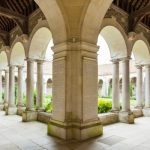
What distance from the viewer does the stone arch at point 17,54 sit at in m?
8.39

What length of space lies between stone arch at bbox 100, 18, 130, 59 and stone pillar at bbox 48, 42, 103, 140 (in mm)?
2089

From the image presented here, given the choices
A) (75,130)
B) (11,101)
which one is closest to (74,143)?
(75,130)

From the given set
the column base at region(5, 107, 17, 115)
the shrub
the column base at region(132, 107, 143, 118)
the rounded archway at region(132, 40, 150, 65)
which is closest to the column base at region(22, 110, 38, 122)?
the column base at region(5, 107, 17, 115)

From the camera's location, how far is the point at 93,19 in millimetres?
4543

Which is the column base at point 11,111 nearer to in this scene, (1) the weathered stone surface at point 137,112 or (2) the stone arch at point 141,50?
(1) the weathered stone surface at point 137,112

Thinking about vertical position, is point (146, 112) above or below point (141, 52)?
below

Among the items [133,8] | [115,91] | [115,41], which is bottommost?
[115,91]

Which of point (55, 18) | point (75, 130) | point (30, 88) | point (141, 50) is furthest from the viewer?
point (141, 50)

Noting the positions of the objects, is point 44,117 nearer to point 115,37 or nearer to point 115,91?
point 115,91

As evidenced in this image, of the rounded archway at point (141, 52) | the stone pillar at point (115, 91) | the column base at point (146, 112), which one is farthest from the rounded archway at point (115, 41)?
the column base at point (146, 112)

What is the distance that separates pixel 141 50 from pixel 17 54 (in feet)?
18.9

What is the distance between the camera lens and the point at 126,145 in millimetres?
3988

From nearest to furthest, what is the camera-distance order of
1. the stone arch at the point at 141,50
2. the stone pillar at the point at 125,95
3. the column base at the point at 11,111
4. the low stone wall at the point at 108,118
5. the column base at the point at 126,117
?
the low stone wall at the point at 108,118 < the column base at the point at 126,117 < the stone pillar at the point at 125,95 < the stone arch at the point at 141,50 < the column base at the point at 11,111

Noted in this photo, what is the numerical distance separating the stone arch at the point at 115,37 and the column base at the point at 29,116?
3726 mm
